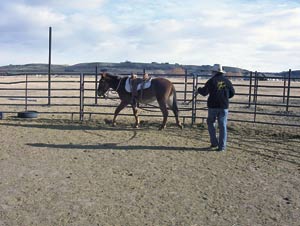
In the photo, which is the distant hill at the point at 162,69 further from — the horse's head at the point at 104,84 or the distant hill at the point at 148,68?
the horse's head at the point at 104,84

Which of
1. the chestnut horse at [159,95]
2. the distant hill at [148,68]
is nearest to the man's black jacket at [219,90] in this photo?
the distant hill at [148,68]

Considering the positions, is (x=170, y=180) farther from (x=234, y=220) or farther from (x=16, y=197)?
(x=16, y=197)

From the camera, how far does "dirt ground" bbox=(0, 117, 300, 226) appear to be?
448cm

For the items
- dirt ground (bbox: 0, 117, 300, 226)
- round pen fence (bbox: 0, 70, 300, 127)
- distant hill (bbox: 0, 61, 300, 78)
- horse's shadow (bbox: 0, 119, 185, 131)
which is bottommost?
dirt ground (bbox: 0, 117, 300, 226)

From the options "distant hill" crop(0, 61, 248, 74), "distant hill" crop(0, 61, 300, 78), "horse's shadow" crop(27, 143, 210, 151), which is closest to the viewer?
"horse's shadow" crop(27, 143, 210, 151)

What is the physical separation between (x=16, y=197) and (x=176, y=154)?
3.43m

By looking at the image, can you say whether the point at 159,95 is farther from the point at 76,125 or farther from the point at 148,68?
the point at 148,68

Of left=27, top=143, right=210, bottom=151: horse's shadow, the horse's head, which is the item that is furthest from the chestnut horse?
left=27, top=143, right=210, bottom=151: horse's shadow

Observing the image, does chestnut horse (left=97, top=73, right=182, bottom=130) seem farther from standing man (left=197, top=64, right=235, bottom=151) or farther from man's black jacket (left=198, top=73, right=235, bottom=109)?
man's black jacket (left=198, top=73, right=235, bottom=109)

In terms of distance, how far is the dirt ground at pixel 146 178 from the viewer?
4.48 m

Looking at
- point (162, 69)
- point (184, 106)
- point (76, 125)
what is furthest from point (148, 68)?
point (162, 69)

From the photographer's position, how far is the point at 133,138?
30.3 feet

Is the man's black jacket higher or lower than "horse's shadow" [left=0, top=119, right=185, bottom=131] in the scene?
higher

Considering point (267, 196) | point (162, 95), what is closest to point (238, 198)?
point (267, 196)
